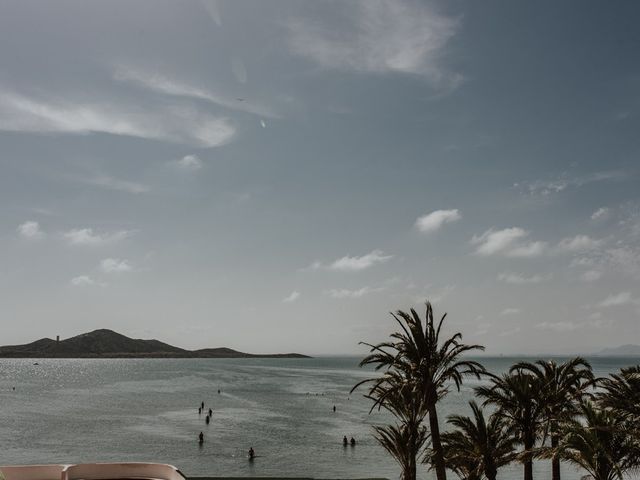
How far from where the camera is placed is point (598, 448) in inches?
680

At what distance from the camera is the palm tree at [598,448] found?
680 inches

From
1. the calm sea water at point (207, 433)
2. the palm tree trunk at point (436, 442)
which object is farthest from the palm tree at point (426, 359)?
the calm sea water at point (207, 433)

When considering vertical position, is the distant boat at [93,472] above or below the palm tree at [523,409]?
below

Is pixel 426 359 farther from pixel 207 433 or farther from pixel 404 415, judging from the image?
pixel 207 433

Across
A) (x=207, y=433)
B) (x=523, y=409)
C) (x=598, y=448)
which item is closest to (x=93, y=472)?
(x=598, y=448)

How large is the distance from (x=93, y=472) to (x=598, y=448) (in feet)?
54.7

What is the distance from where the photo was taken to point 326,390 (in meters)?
162

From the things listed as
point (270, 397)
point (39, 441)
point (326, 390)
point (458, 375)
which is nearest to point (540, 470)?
point (458, 375)

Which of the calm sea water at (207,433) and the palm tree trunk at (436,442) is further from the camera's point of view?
the calm sea water at (207,433)

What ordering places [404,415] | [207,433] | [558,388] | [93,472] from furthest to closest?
[207,433] → [558,388] → [404,415] → [93,472]

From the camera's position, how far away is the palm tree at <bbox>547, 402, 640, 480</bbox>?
17281 mm

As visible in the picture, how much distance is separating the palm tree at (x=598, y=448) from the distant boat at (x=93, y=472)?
13.2 metres

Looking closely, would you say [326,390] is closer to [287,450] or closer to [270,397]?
[270,397]

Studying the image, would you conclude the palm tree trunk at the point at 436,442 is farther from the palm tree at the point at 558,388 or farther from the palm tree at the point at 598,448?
the palm tree at the point at 558,388
